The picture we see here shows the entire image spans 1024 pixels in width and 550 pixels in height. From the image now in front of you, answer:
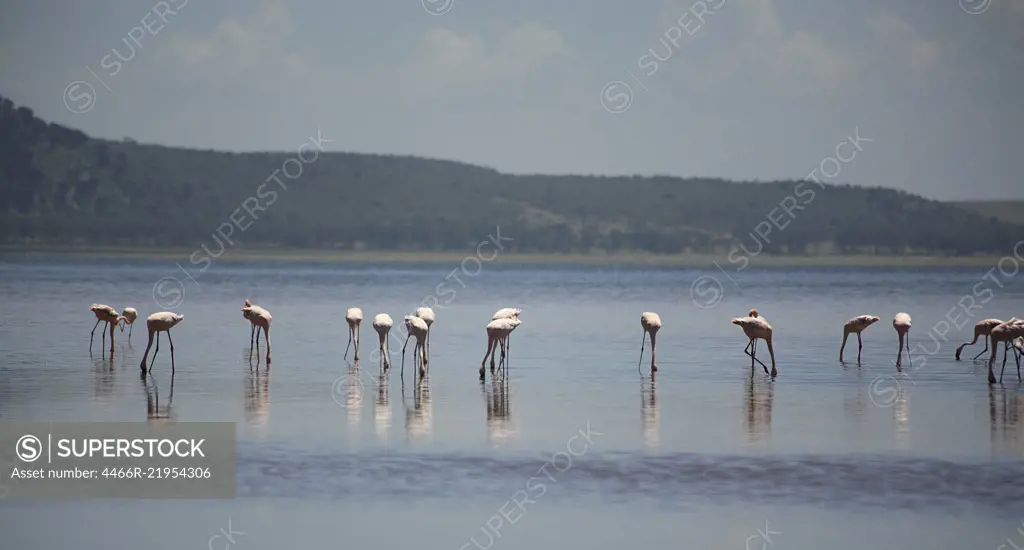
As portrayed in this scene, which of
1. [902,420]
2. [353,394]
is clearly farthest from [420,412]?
[902,420]

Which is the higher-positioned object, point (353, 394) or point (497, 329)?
point (497, 329)

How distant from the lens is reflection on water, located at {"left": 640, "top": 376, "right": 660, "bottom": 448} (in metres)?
→ 13.0

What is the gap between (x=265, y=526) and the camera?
9.91 metres

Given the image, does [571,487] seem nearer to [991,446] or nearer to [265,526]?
[265,526]

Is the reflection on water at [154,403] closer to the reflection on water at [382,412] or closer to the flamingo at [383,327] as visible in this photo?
the reflection on water at [382,412]

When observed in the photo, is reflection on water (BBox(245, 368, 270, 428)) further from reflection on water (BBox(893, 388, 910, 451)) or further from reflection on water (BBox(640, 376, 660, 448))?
reflection on water (BBox(893, 388, 910, 451))

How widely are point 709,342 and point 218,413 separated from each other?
1202cm

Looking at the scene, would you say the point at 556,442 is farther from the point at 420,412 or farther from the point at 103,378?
the point at 103,378

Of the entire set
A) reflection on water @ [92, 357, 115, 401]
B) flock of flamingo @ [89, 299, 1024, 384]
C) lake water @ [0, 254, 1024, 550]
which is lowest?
lake water @ [0, 254, 1024, 550]

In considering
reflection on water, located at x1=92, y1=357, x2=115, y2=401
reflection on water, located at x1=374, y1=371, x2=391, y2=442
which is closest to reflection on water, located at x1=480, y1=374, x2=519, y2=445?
reflection on water, located at x1=374, y1=371, x2=391, y2=442

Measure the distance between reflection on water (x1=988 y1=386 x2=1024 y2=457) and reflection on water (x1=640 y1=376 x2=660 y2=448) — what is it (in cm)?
309

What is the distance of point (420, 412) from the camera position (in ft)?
47.4

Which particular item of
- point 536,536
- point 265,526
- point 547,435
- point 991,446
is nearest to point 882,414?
point 991,446

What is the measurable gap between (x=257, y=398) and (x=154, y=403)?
4.09 feet
